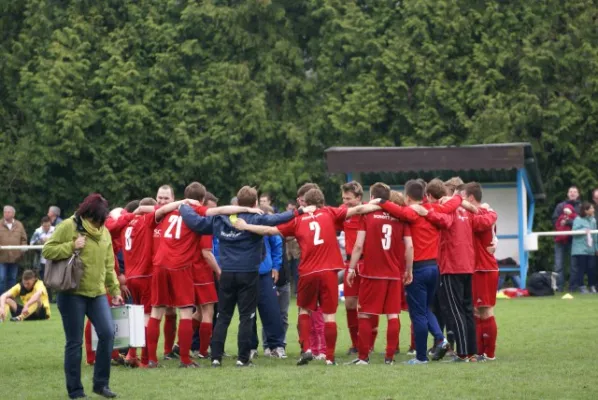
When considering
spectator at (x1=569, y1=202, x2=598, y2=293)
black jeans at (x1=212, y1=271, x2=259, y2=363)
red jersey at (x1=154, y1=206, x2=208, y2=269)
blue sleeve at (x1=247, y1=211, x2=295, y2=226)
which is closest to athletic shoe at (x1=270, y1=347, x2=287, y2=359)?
black jeans at (x1=212, y1=271, x2=259, y2=363)

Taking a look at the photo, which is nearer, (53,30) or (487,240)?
(487,240)

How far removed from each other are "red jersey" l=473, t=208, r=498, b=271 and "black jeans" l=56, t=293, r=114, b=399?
15.7 ft

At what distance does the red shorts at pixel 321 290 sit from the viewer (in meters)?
14.2

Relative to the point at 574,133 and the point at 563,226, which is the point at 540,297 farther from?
the point at 574,133

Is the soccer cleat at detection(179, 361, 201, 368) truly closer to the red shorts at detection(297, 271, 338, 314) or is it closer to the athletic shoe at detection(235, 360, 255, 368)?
the athletic shoe at detection(235, 360, 255, 368)

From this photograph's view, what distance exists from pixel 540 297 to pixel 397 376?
532 inches

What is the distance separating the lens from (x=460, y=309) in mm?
14242

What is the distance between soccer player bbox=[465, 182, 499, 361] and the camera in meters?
14.5

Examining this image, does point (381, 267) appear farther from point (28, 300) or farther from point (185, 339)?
point (28, 300)

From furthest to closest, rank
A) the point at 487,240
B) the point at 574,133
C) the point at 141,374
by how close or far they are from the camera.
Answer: the point at 574,133 → the point at 487,240 → the point at 141,374

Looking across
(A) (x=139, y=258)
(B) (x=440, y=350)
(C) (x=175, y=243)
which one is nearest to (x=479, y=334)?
(B) (x=440, y=350)

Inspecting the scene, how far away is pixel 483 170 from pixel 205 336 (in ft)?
42.8

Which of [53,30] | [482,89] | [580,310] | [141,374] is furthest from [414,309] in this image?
[53,30]

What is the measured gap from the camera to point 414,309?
14.3 metres
